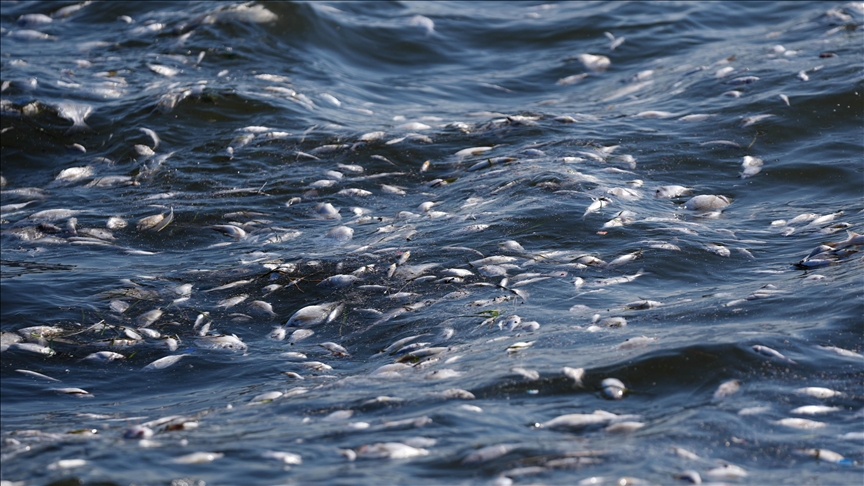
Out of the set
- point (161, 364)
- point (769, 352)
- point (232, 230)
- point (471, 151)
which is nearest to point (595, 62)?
point (471, 151)

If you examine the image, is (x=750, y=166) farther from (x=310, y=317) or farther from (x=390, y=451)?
(x=390, y=451)

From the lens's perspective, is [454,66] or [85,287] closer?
[85,287]

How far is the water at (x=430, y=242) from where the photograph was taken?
A: 4.12 metres

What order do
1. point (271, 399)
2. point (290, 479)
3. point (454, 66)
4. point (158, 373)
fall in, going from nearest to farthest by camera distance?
1. point (290, 479)
2. point (271, 399)
3. point (158, 373)
4. point (454, 66)

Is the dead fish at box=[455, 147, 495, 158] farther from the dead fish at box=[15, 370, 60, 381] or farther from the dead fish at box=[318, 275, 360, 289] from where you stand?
the dead fish at box=[15, 370, 60, 381]

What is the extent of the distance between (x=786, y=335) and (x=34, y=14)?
11.3m

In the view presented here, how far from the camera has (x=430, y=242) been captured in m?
A: 6.83

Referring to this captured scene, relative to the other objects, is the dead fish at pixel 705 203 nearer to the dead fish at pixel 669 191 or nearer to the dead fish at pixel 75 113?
the dead fish at pixel 669 191

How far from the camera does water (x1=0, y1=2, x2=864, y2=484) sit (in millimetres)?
4125

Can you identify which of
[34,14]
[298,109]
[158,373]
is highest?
[34,14]

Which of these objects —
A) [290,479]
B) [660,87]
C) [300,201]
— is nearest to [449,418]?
[290,479]

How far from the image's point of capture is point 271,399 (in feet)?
15.9

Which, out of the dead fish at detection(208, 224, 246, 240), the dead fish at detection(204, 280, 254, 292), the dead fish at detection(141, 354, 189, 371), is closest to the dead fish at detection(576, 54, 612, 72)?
the dead fish at detection(208, 224, 246, 240)

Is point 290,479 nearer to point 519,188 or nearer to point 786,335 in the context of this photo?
point 786,335
